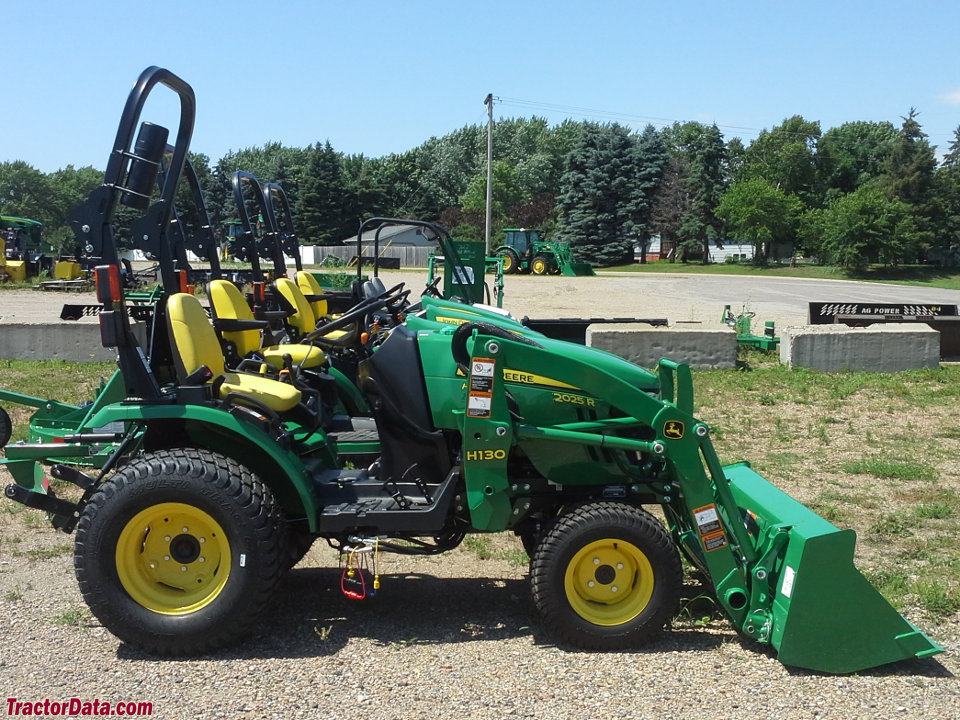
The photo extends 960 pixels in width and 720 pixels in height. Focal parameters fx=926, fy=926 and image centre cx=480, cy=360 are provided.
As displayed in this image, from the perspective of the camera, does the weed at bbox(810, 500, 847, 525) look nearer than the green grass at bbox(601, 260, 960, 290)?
Yes

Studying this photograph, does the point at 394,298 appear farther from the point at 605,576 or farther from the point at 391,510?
the point at 605,576

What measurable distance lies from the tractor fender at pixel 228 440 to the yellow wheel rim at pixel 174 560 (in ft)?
1.24

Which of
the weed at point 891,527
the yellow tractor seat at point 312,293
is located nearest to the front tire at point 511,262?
the yellow tractor seat at point 312,293

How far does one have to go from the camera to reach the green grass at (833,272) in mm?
43156

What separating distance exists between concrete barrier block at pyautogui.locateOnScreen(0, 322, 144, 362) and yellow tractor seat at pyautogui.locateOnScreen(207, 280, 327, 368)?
6.19 metres

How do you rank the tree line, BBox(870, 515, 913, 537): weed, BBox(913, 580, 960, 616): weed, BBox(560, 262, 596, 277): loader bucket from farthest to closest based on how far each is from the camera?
the tree line, BBox(560, 262, 596, 277): loader bucket, BBox(870, 515, 913, 537): weed, BBox(913, 580, 960, 616): weed

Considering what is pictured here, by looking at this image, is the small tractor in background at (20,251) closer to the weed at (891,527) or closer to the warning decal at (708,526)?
the weed at (891,527)

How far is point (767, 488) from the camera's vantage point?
15.6ft

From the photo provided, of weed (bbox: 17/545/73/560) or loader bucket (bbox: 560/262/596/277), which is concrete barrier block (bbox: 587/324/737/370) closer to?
weed (bbox: 17/545/73/560)

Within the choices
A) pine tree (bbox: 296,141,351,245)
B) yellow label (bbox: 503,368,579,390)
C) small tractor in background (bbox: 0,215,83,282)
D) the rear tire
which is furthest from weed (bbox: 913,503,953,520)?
pine tree (bbox: 296,141,351,245)

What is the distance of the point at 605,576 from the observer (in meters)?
4.04

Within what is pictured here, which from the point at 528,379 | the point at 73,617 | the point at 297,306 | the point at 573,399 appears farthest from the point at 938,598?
the point at 297,306

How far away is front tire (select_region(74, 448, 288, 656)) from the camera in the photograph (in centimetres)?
386

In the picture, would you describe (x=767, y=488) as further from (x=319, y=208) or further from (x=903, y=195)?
(x=319, y=208)
